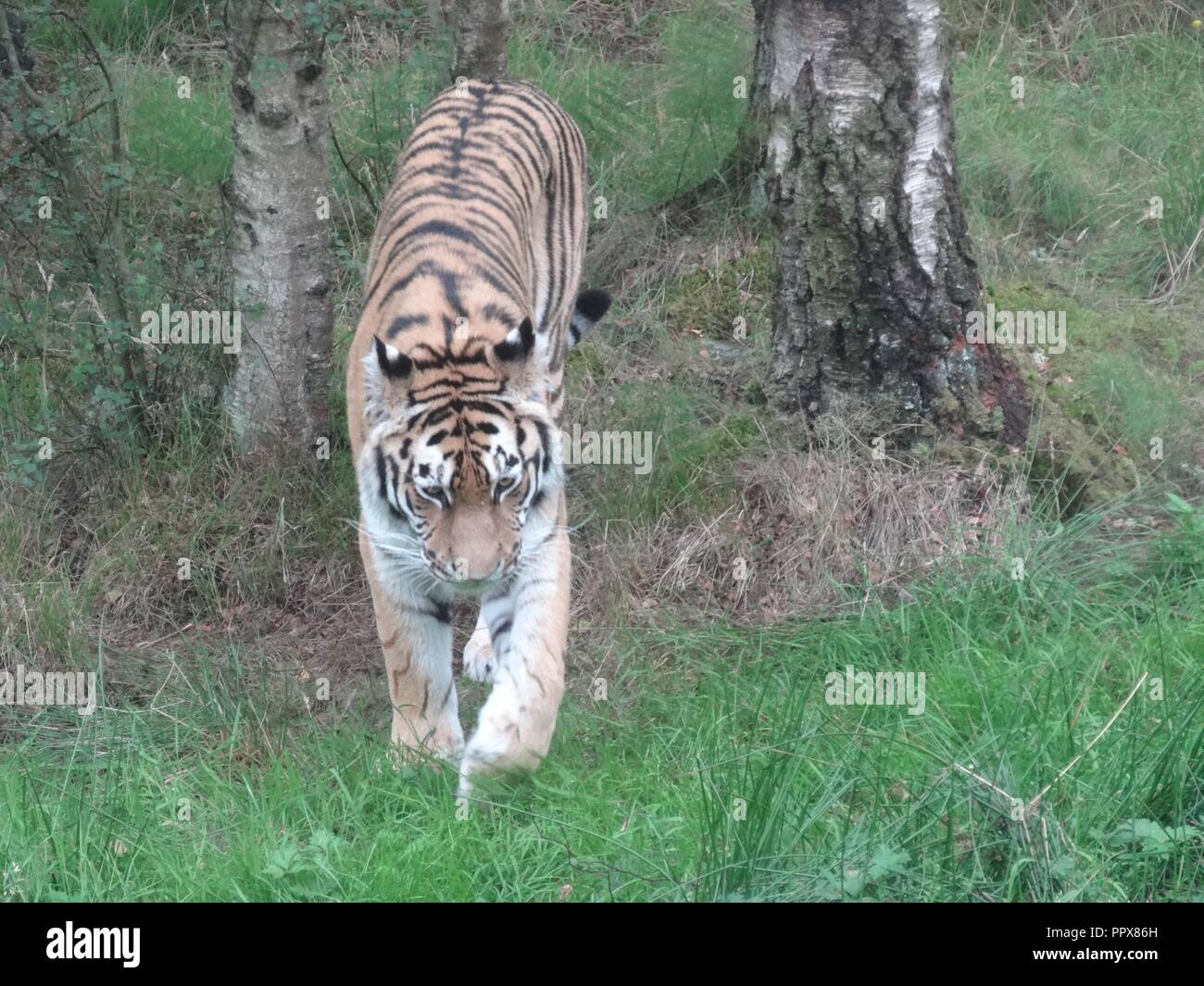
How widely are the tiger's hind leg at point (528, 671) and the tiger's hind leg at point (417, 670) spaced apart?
0.70ft

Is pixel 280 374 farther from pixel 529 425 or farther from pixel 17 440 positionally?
pixel 529 425

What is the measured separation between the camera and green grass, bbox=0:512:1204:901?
310 cm

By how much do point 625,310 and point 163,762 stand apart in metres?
3.31

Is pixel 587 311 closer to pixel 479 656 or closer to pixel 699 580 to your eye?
pixel 699 580

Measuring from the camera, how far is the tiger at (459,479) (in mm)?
3926

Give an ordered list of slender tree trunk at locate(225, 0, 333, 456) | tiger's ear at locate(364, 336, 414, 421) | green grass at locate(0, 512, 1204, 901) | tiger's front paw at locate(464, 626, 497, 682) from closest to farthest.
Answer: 1. green grass at locate(0, 512, 1204, 901)
2. tiger's ear at locate(364, 336, 414, 421)
3. tiger's front paw at locate(464, 626, 497, 682)
4. slender tree trunk at locate(225, 0, 333, 456)

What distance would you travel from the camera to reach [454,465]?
393 centimetres

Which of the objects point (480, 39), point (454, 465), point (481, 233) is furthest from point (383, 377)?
point (480, 39)

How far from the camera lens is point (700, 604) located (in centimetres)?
512

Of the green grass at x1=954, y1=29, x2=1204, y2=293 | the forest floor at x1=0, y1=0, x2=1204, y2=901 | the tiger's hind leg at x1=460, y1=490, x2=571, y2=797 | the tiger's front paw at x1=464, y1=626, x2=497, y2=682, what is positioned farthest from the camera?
the green grass at x1=954, y1=29, x2=1204, y2=293

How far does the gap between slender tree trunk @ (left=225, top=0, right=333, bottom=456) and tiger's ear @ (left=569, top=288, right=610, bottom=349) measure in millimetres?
1030

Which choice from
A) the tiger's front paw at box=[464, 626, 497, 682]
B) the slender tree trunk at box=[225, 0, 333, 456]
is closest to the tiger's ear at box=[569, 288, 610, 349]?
the slender tree trunk at box=[225, 0, 333, 456]

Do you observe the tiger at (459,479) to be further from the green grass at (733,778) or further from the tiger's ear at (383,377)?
the green grass at (733,778)

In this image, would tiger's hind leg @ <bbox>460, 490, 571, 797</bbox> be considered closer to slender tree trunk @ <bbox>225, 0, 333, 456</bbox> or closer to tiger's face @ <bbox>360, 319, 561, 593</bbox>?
tiger's face @ <bbox>360, 319, 561, 593</bbox>
